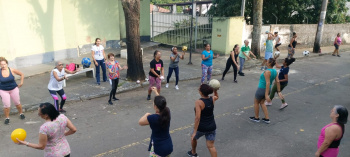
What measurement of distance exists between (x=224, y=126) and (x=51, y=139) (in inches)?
169

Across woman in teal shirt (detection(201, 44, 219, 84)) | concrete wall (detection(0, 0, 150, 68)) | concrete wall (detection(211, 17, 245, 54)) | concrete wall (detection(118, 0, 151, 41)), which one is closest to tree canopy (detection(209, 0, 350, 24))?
concrete wall (detection(211, 17, 245, 54))

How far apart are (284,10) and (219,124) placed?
16737mm

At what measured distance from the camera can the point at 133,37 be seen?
10.3 meters

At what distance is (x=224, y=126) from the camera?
7.05 metres

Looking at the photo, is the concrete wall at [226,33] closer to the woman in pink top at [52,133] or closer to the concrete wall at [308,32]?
the concrete wall at [308,32]

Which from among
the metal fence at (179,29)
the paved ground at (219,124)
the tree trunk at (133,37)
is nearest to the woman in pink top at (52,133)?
the paved ground at (219,124)

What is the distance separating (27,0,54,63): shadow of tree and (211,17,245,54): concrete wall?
346 inches

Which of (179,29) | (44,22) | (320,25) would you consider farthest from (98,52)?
(320,25)

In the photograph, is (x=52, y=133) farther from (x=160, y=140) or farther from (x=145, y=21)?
(x=145, y=21)

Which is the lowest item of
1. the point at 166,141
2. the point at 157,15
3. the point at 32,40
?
the point at 166,141

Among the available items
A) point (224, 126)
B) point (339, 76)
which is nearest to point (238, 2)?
point (339, 76)

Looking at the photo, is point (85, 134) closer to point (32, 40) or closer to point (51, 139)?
point (51, 139)

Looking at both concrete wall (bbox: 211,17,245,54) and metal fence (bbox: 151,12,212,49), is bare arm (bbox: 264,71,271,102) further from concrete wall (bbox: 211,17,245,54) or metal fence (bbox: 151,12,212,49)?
metal fence (bbox: 151,12,212,49)

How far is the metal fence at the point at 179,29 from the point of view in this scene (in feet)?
56.1
